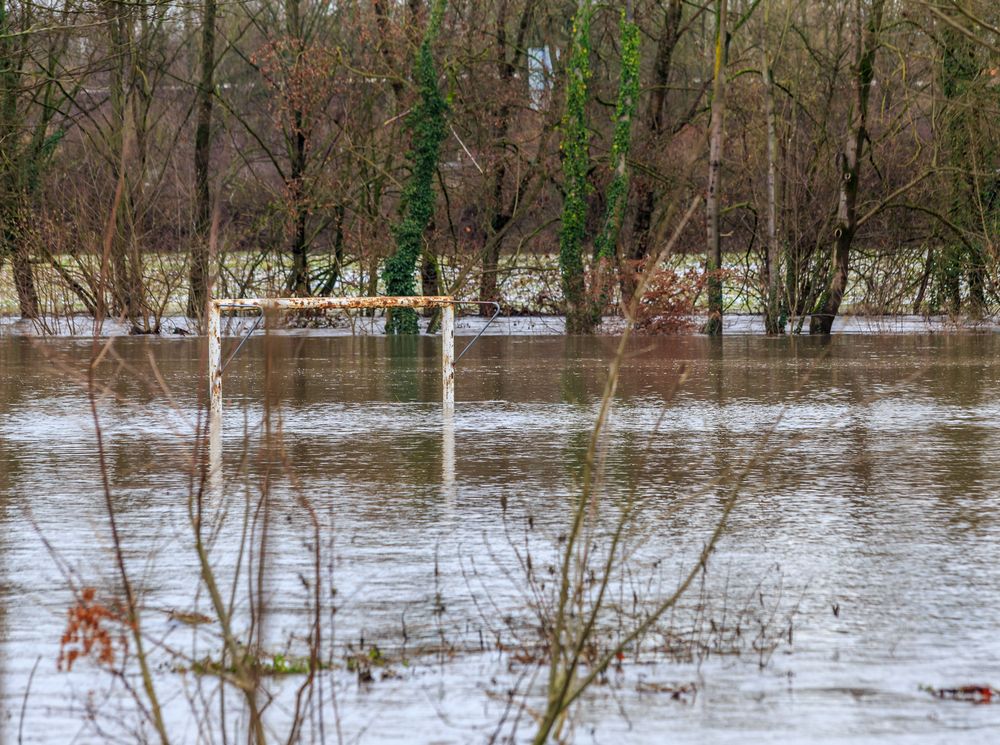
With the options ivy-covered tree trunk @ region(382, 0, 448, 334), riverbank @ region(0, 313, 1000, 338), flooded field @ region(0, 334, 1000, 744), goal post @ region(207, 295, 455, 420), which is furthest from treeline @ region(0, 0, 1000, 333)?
flooded field @ region(0, 334, 1000, 744)

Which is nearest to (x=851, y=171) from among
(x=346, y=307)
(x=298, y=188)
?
(x=298, y=188)

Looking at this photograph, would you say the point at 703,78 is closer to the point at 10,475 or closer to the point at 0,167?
the point at 0,167

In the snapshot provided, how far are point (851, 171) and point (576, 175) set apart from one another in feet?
17.8

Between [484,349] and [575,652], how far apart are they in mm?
20105

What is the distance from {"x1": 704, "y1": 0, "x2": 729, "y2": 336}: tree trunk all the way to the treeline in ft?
0.19

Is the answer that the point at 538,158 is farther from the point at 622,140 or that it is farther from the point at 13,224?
the point at 13,224

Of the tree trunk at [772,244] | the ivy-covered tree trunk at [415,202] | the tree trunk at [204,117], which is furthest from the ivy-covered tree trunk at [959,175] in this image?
the tree trunk at [204,117]

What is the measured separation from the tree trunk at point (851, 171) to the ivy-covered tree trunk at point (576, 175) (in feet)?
14.9

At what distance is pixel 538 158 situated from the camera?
31.2m

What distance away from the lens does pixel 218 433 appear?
1229 centimetres

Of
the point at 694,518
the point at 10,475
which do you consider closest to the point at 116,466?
the point at 10,475

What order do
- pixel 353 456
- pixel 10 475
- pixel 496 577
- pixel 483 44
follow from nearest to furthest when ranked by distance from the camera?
pixel 496 577 → pixel 10 475 → pixel 353 456 → pixel 483 44

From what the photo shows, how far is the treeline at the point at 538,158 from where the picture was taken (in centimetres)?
2820

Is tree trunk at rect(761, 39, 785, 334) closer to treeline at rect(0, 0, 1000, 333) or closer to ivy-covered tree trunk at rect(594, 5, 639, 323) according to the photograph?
treeline at rect(0, 0, 1000, 333)
